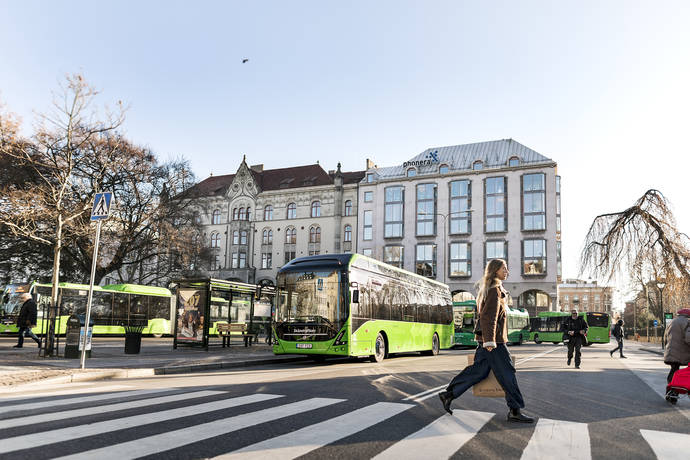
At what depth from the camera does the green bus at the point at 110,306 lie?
27875 millimetres

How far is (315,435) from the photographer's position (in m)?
5.25

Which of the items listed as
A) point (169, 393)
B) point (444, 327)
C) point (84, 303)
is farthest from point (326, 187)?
point (169, 393)

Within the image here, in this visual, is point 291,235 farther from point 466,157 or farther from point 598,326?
point 598,326

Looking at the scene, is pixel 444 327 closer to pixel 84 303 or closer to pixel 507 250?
pixel 84 303

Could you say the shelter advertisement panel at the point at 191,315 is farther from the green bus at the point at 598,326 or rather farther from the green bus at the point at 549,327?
the green bus at the point at 598,326

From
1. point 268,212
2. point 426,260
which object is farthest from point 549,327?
point 268,212

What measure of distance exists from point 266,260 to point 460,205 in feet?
82.3

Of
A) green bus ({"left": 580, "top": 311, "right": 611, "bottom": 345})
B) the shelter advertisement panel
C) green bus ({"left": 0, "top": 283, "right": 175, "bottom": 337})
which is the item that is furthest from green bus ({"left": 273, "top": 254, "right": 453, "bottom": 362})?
green bus ({"left": 580, "top": 311, "right": 611, "bottom": 345})

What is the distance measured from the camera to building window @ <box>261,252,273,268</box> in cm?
7006

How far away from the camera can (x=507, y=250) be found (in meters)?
61.1

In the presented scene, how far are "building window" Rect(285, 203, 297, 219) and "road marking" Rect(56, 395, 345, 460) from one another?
63.5 meters

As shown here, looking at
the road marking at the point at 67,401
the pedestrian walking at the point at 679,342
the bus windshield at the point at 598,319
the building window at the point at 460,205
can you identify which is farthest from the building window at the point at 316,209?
the pedestrian walking at the point at 679,342

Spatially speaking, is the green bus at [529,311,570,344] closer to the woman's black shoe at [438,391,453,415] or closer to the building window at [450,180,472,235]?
the building window at [450,180,472,235]

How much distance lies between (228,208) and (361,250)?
19.1m
